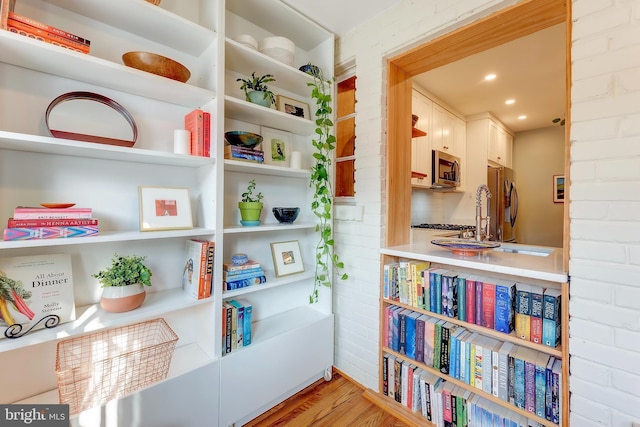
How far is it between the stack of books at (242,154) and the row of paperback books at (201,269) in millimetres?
481

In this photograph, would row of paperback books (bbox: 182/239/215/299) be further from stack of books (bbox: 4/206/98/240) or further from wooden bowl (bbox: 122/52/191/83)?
wooden bowl (bbox: 122/52/191/83)

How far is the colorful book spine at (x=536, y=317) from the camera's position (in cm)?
114

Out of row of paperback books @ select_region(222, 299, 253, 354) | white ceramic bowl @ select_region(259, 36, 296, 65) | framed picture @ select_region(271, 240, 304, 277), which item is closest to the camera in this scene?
row of paperback books @ select_region(222, 299, 253, 354)

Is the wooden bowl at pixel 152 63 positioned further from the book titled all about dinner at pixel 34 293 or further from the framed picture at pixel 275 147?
the book titled all about dinner at pixel 34 293

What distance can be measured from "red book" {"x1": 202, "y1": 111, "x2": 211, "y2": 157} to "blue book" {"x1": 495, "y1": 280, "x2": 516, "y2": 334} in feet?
4.96

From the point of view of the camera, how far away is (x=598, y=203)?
982 millimetres

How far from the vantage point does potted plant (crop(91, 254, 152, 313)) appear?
1.11 m

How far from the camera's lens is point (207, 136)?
1.33m

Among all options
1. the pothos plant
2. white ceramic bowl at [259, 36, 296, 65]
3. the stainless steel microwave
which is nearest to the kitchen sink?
the pothos plant

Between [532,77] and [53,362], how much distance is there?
403cm

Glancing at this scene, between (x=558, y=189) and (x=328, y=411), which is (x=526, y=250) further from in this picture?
(x=558, y=189)

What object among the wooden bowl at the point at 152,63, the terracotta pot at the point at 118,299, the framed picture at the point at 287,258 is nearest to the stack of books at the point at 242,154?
the wooden bowl at the point at 152,63

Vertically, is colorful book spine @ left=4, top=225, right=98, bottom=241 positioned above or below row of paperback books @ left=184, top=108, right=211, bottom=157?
below

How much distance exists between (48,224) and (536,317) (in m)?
Result: 1.93
